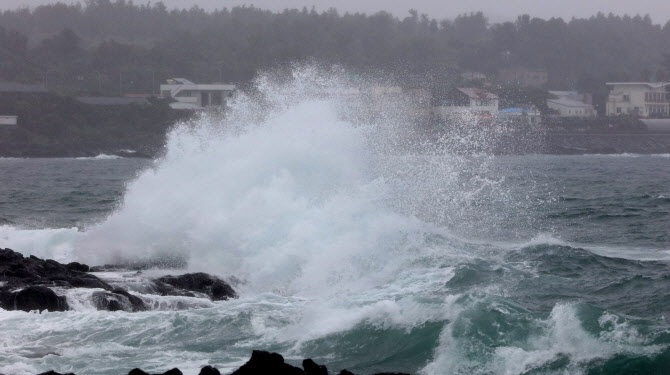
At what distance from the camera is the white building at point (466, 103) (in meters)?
66.2

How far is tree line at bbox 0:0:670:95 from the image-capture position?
97000 millimetres

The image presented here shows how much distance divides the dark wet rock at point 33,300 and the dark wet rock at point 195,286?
1.73 metres

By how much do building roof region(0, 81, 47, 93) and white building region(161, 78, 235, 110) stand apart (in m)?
10.0

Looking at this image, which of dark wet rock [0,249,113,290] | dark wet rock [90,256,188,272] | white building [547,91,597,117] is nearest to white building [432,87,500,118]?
white building [547,91,597,117]

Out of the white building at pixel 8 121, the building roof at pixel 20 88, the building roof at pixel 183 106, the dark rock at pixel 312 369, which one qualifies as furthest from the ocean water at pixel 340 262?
the building roof at pixel 20 88

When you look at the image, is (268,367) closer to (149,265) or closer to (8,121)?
(149,265)

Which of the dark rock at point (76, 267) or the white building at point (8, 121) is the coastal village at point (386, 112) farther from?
the dark rock at point (76, 267)

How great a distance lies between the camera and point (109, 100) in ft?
265

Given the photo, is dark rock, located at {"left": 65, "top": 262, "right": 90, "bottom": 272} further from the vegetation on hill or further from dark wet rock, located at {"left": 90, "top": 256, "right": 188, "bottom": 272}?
the vegetation on hill

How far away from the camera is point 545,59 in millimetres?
126625

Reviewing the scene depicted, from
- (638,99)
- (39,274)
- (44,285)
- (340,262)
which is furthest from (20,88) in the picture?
(44,285)

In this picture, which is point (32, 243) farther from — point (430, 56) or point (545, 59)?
point (545, 59)

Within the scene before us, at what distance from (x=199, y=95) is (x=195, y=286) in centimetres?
6576

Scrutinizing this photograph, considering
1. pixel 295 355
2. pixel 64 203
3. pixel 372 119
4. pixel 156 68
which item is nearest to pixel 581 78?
pixel 156 68
